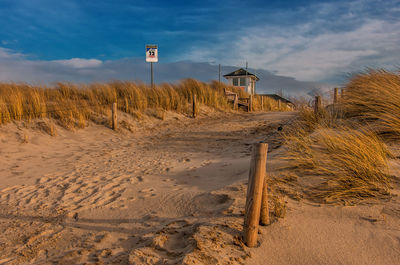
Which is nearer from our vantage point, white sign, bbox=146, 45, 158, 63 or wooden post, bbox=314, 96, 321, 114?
wooden post, bbox=314, 96, 321, 114

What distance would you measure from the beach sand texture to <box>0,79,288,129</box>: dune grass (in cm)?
252

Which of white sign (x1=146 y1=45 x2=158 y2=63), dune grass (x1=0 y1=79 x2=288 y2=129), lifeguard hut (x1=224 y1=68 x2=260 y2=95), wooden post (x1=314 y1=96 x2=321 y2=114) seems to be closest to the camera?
wooden post (x1=314 y1=96 x2=321 y2=114)

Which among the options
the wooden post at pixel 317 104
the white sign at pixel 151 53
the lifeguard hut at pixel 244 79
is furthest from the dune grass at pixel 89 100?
the lifeguard hut at pixel 244 79

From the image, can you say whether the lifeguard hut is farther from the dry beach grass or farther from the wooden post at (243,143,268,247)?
the wooden post at (243,143,268,247)

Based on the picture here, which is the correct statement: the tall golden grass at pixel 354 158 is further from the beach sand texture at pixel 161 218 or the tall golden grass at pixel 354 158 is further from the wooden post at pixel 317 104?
the wooden post at pixel 317 104

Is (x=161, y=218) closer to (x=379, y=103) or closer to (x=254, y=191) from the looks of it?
(x=254, y=191)

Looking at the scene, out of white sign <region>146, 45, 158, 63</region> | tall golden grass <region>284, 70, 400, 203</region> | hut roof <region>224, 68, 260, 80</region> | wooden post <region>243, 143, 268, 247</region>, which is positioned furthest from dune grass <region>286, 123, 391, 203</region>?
hut roof <region>224, 68, 260, 80</region>

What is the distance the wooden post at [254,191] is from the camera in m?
2.08

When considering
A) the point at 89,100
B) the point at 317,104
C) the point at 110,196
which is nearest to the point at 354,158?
the point at 110,196

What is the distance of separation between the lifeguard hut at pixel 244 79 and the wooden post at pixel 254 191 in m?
32.4

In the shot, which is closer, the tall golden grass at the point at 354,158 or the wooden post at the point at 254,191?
the wooden post at the point at 254,191

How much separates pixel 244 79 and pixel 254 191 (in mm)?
33362

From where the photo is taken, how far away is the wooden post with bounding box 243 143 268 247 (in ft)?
6.84

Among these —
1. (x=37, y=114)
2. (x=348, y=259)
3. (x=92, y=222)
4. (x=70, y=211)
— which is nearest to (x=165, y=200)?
(x=92, y=222)
